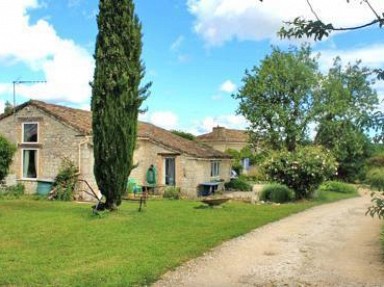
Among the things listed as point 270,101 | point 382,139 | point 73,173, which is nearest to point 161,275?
point 382,139

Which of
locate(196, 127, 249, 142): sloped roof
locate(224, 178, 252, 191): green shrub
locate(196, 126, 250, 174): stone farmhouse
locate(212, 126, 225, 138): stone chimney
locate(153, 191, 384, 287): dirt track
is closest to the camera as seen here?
locate(153, 191, 384, 287): dirt track

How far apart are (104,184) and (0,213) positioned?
146 inches

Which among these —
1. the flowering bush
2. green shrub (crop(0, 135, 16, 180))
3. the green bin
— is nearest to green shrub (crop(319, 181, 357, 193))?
the flowering bush

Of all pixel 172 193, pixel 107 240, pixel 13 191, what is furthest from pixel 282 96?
pixel 107 240

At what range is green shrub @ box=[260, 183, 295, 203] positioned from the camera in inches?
1020

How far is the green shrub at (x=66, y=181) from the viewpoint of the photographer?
85.3ft

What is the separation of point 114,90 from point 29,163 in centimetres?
1317

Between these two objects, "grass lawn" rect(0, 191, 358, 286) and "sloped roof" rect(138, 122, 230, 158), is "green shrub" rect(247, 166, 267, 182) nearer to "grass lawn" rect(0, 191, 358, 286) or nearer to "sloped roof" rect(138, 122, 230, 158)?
"sloped roof" rect(138, 122, 230, 158)

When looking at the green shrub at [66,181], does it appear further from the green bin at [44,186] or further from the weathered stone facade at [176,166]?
the weathered stone facade at [176,166]

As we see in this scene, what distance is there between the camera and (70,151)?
2764 centimetres

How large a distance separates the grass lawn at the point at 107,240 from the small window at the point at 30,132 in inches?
366

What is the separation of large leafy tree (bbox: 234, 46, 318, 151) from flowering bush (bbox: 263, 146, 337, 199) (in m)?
11.9

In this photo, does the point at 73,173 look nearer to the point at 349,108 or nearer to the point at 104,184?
the point at 104,184

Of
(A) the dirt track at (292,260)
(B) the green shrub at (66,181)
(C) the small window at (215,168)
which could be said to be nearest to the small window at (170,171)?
(C) the small window at (215,168)
